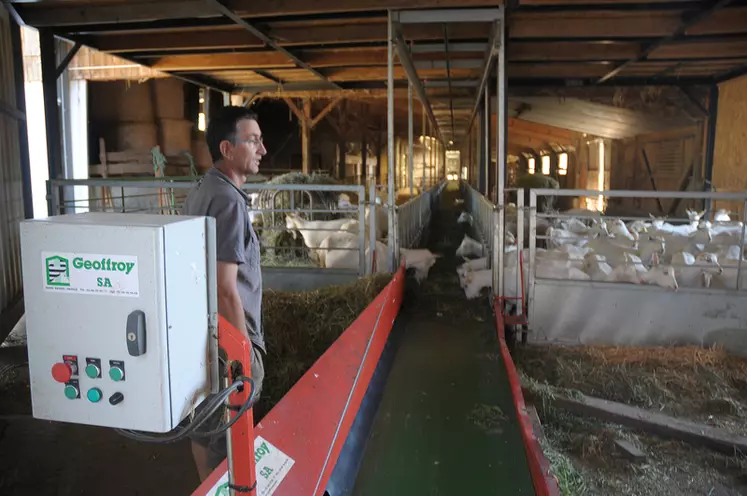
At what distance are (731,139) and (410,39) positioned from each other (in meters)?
6.65

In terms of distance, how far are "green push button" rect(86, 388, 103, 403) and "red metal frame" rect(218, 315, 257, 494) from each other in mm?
330

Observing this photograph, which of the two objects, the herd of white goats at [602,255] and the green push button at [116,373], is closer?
the green push button at [116,373]

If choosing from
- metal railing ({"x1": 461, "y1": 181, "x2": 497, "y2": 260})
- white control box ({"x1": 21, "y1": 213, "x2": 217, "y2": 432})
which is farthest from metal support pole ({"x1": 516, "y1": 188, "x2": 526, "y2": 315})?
white control box ({"x1": 21, "y1": 213, "x2": 217, "y2": 432})

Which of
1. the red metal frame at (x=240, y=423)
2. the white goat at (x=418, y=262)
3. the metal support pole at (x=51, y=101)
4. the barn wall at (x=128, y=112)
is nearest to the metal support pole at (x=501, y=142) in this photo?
the white goat at (x=418, y=262)

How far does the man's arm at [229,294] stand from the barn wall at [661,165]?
37.6 feet

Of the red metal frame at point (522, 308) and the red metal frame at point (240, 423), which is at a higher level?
the red metal frame at point (240, 423)

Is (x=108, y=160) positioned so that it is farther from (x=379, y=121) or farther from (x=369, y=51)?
(x=379, y=121)

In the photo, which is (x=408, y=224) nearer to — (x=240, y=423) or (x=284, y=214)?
(x=284, y=214)

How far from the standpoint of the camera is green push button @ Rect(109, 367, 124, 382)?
4.65 ft

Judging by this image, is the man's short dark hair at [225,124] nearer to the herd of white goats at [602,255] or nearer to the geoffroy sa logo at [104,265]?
the geoffroy sa logo at [104,265]

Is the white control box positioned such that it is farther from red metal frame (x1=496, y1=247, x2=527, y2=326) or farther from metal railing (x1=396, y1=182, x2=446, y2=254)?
metal railing (x1=396, y1=182, x2=446, y2=254)

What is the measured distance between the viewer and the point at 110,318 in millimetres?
1414

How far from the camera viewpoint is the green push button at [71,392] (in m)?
1.45

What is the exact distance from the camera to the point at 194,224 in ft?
5.01
